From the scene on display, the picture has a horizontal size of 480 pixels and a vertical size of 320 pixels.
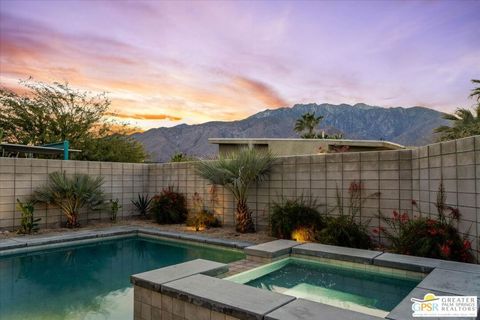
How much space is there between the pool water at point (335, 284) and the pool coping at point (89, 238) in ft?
5.68

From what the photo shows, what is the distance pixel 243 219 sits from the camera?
7738 millimetres

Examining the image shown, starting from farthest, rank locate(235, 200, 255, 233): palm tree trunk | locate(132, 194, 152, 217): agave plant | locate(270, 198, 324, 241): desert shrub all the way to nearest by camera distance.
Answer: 1. locate(132, 194, 152, 217): agave plant
2. locate(235, 200, 255, 233): palm tree trunk
3. locate(270, 198, 324, 241): desert shrub

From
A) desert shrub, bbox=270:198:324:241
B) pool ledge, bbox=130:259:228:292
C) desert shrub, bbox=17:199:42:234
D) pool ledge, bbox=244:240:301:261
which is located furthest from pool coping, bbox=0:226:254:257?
pool ledge, bbox=130:259:228:292

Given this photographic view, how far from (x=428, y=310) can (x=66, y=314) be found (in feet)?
11.5

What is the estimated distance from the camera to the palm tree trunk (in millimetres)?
7719

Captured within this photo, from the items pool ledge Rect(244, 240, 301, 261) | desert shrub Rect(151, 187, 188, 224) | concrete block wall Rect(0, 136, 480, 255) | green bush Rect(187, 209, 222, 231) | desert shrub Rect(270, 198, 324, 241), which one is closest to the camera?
concrete block wall Rect(0, 136, 480, 255)

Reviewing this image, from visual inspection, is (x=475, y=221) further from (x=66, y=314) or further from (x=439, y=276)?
(x=66, y=314)

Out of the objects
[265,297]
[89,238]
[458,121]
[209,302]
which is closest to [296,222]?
[265,297]

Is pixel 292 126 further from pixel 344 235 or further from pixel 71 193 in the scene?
pixel 344 235

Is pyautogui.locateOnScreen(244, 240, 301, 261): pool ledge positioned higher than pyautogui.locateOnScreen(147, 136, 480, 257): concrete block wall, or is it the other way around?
pyautogui.locateOnScreen(147, 136, 480, 257): concrete block wall

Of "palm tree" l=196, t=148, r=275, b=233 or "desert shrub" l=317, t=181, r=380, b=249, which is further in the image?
"palm tree" l=196, t=148, r=275, b=233

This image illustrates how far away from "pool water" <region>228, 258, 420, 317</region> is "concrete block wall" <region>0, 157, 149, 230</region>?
265 inches

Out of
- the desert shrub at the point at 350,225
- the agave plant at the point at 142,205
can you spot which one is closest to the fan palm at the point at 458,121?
the desert shrub at the point at 350,225

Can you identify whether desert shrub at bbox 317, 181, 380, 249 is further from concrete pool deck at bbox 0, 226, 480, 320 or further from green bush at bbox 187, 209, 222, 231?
green bush at bbox 187, 209, 222, 231
